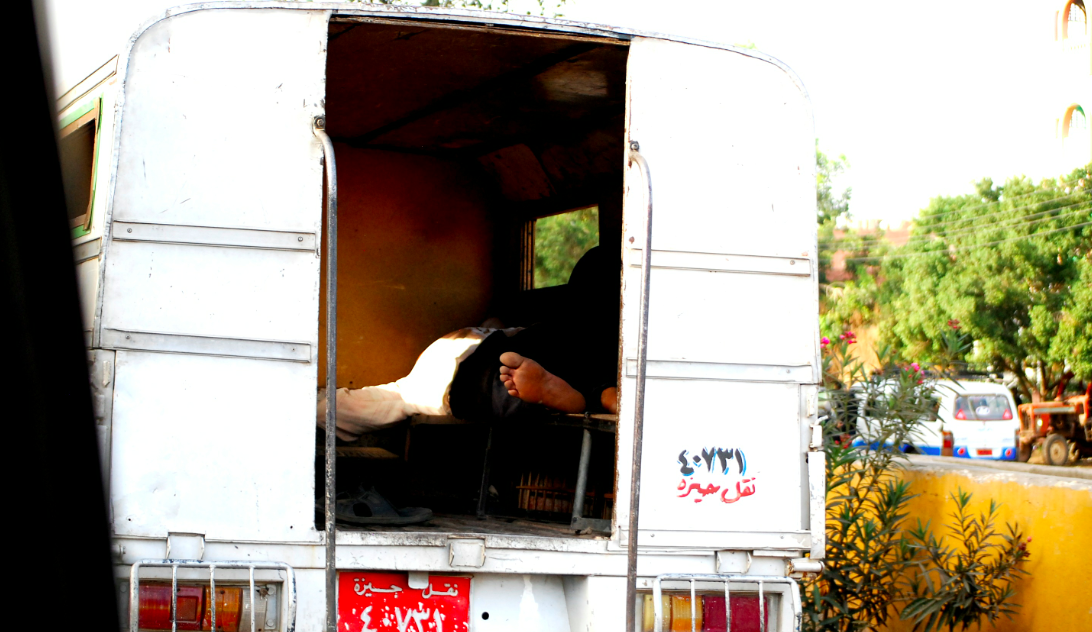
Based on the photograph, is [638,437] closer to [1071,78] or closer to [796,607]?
[796,607]

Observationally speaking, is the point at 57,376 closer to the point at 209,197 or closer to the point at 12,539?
the point at 12,539

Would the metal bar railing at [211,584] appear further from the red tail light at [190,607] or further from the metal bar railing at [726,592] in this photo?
the metal bar railing at [726,592]


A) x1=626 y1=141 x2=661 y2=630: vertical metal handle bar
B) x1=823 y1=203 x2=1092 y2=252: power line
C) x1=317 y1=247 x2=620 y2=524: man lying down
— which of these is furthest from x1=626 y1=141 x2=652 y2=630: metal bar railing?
x1=823 y1=203 x2=1092 y2=252: power line

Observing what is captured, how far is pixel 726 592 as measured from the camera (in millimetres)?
3229

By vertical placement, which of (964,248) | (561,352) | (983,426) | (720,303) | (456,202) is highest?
(964,248)

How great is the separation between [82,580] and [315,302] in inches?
67.4

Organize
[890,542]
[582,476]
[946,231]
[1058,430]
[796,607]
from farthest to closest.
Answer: [946,231]
[1058,430]
[890,542]
[582,476]
[796,607]

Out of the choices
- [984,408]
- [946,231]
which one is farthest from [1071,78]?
[984,408]

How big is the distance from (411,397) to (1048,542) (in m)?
2.95

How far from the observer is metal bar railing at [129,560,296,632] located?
2.84 m

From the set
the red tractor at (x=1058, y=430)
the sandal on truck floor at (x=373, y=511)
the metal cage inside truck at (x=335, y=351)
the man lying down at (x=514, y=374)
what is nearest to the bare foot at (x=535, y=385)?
the man lying down at (x=514, y=374)

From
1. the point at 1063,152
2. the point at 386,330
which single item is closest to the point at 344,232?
the point at 386,330

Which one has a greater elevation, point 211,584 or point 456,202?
point 456,202

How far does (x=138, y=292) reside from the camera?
117 inches
